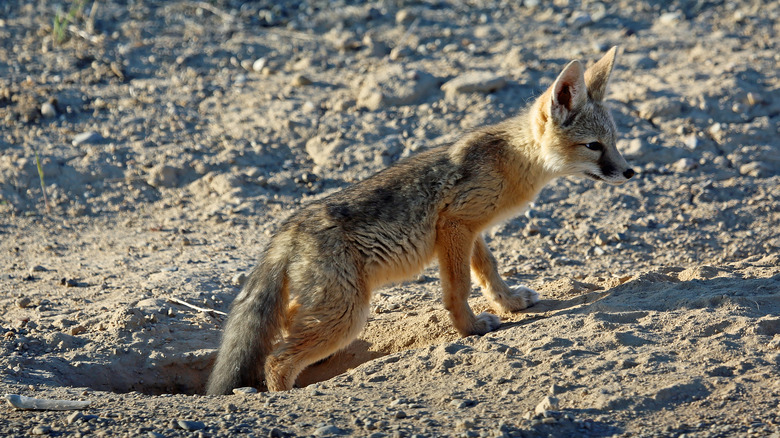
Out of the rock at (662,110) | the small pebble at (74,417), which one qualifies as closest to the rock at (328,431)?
the small pebble at (74,417)

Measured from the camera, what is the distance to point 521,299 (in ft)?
22.7

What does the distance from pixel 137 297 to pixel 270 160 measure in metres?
3.14

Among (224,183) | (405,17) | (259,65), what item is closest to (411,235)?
(224,183)

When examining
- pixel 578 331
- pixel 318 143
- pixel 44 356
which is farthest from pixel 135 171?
pixel 578 331

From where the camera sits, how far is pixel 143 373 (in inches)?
261

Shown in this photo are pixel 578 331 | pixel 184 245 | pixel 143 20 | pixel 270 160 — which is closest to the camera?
pixel 578 331

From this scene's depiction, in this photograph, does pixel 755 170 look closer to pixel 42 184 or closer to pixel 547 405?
pixel 547 405

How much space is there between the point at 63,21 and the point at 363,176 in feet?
20.3

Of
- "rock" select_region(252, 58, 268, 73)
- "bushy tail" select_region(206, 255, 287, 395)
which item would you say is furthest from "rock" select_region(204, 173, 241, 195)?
"bushy tail" select_region(206, 255, 287, 395)

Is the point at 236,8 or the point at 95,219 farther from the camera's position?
the point at 236,8

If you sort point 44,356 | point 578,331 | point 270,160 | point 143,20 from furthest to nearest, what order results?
point 143,20
point 270,160
point 44,356
point 578,331

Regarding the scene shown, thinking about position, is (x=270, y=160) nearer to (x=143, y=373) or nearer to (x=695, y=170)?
(x=143, y=373)

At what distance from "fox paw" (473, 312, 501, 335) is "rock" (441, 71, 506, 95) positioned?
4632 millimetres

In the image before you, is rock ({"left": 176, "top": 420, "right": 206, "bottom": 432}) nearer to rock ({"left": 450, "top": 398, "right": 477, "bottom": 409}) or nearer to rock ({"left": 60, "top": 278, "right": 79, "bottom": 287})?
rock ({"left": 450, "top": 398, "right": 477, "bottom": 409})
